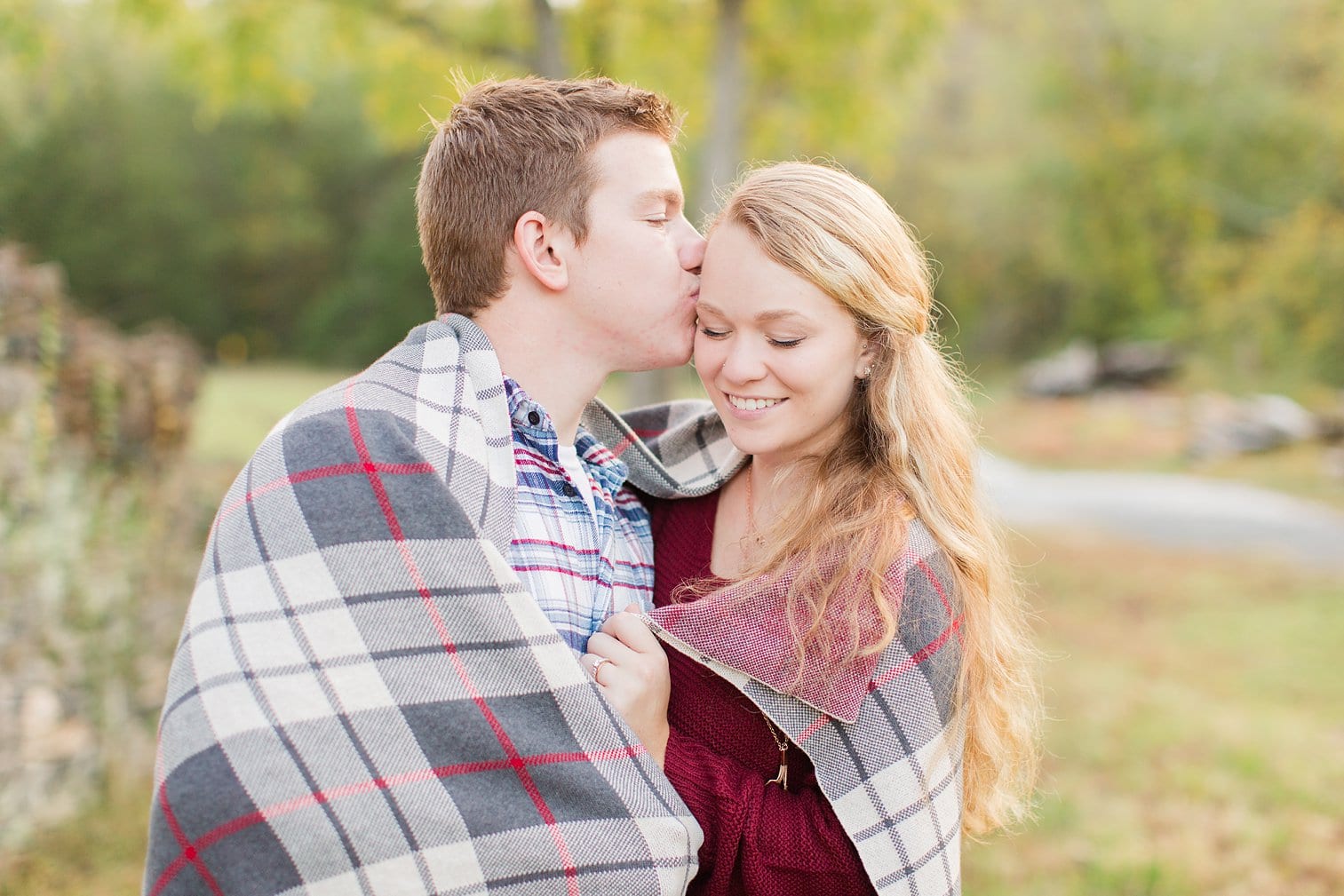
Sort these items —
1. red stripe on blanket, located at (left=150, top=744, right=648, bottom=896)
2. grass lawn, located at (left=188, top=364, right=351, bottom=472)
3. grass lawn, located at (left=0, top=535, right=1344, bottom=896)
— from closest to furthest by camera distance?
1. red stripe on blanket, located at (left=150, top=744, right=648, bottom=896)
2. grass lawn, located at (left=0, top=535, right=1344, bottom=896)
3. grass lawn, located at (left=188, top=364, right=351, bottom=472)

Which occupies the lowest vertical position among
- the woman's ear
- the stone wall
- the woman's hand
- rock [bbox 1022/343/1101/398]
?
rock [bbox 1022/343/1101/398]

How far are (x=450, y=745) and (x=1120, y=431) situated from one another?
681 inches

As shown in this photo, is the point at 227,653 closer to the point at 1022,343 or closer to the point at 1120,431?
the point at 1120,431

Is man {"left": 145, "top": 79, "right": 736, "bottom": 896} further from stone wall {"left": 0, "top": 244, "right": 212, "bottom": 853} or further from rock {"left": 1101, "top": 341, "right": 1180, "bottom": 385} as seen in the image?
rock {"left": 1101, "top": 341, "right": 1180, "bottom": 385}

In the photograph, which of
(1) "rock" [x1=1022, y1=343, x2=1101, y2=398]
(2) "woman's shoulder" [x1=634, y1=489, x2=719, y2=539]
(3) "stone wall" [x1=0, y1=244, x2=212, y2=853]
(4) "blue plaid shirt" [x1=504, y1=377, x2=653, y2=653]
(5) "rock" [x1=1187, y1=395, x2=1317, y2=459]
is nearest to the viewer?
(4) "blue plaid shirt" [x1=504, y1=377, x2=653, y2=653]

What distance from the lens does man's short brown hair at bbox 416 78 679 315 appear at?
6.77ft

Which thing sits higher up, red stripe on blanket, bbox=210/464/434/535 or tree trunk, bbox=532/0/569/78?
tree trunk, bbox=532/0/569/78

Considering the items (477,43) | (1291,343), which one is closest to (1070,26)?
(1291,343)

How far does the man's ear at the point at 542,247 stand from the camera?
2043 millimetres

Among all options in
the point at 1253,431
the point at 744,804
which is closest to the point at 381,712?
the point at 744,804

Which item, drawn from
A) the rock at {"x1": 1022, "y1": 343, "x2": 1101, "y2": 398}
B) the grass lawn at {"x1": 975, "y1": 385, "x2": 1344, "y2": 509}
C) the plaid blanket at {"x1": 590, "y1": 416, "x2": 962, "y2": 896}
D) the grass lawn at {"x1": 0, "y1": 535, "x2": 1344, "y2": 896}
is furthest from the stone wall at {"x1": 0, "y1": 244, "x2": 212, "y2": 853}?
the rock at {"x1": 1022, "y1": 343, "x2": 1101, "y2": 398}

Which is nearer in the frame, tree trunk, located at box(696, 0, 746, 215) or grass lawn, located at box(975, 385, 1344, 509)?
tree trunk, located at box(696, 0, 746, 215)

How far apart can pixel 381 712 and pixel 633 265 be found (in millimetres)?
897

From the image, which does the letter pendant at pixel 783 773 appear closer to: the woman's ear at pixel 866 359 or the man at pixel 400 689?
the man at pixel 400 689
